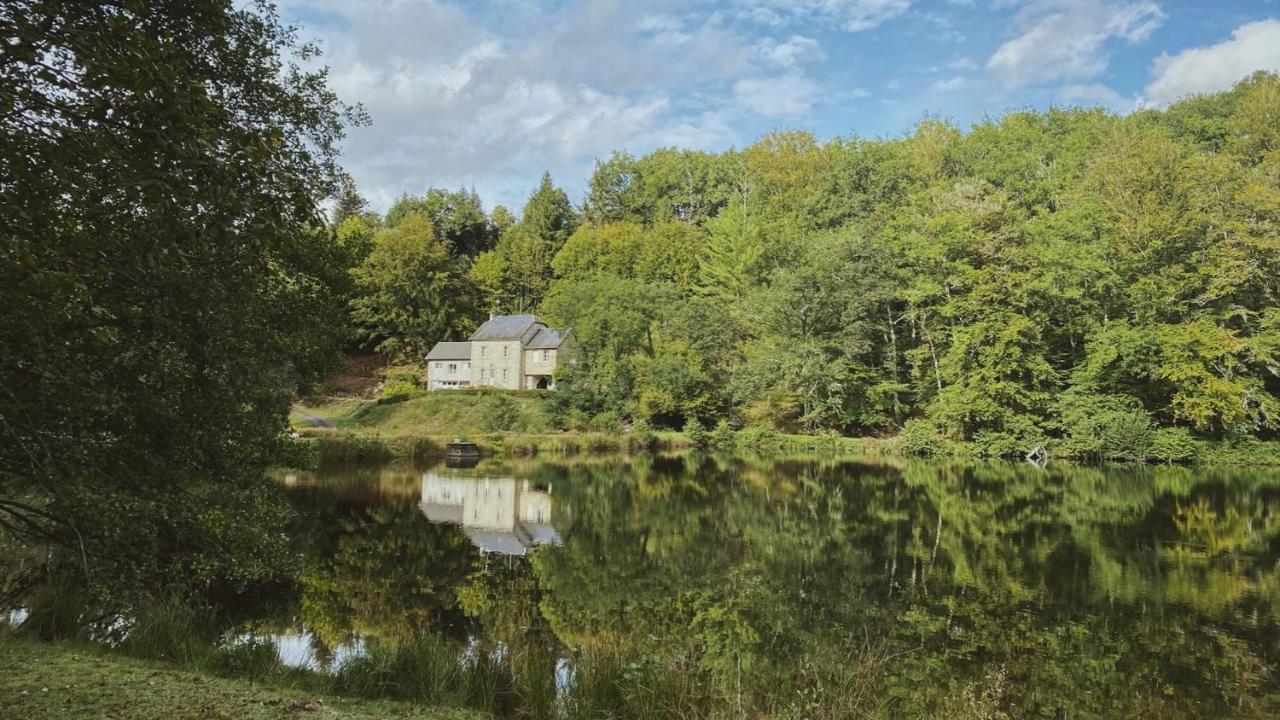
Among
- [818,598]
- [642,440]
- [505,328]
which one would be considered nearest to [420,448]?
[642,440]

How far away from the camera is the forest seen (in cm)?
3734

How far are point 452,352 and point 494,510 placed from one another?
1700 inches

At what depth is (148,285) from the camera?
702 cm

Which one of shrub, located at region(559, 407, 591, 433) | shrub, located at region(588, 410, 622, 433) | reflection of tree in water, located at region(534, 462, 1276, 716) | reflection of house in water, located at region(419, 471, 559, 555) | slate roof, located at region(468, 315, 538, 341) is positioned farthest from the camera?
slate roof, located at region(468, 315, 538, 341)

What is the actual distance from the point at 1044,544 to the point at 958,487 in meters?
11.2

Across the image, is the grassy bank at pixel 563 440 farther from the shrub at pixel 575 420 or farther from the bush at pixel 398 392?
the shrub at pixel 575 420

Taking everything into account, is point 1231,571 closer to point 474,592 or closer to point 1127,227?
point 474,592

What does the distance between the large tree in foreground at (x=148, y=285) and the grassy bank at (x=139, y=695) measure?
83cm

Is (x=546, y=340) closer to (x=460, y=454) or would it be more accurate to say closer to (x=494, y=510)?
(x=460, y=454)

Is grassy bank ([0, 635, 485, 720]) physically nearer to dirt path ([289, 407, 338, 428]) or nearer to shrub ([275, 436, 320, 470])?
shrub ([275, 436, 320, 470])

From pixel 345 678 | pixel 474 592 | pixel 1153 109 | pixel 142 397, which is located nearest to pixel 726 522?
pixel 474 592

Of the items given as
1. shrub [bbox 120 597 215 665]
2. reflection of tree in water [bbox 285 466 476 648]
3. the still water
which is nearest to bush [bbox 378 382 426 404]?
the still water

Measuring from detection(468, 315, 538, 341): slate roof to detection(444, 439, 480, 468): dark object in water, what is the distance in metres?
24.6

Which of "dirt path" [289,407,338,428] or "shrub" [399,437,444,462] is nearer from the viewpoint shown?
"shrub" [399,437,444,462]
